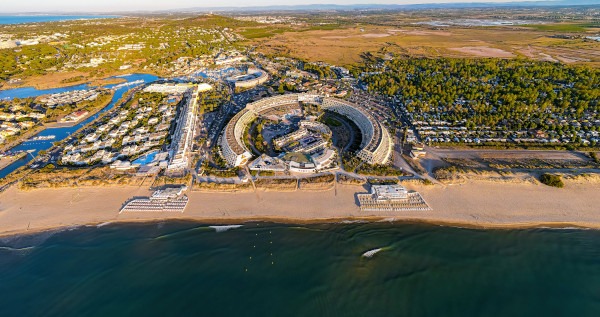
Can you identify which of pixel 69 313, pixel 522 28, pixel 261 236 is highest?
pixel 522 28

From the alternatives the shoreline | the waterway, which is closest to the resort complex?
the waterway

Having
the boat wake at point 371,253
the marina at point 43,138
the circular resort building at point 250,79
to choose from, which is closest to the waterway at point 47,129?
the marina at point 43,138

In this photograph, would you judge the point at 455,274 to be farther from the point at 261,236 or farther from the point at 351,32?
the point at 351,32

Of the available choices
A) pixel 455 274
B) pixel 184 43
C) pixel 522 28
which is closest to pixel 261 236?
pixel 455 274

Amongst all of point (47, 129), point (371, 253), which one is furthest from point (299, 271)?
point (47, 129)

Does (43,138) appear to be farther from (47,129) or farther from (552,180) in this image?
(552,180)

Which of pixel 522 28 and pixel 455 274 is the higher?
pixel 522 28

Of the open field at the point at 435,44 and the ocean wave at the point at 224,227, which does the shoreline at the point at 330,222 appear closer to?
the ocean wave at the point at 224,227
